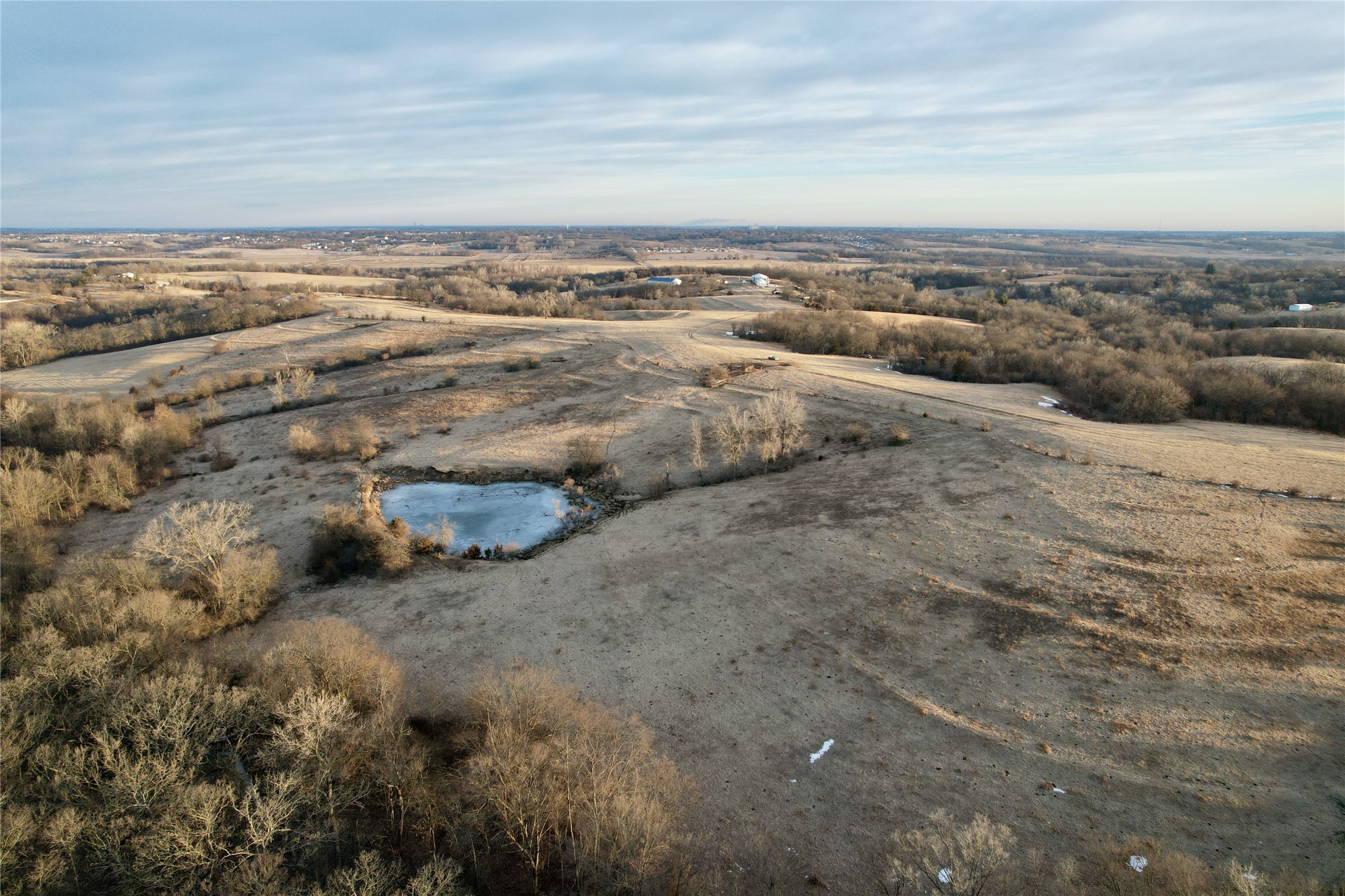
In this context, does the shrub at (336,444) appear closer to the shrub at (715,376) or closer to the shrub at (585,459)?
the shrub at (585,459)

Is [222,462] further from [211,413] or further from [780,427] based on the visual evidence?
[780,427]

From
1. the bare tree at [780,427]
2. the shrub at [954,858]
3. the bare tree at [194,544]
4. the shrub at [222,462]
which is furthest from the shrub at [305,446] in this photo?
the shrub at [954,858]

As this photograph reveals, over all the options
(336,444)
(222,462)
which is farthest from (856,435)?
(222,462)

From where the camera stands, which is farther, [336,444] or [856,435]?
[336,444]

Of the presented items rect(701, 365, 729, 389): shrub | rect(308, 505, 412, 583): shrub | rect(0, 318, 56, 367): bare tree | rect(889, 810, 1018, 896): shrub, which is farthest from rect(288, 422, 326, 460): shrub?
rect(0, 318, 56, 367): bare tree

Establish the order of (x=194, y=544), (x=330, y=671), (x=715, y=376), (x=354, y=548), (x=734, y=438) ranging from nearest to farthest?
1. (x=330, y=671)
2. (x=194, y=544)
3. (x=354, y=548)
4. (x=734, y=438)
5. (x=715, y=376)

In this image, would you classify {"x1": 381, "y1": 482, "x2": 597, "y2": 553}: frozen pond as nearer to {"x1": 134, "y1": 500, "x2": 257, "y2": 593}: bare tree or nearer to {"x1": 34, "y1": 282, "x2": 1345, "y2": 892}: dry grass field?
{"x1": 34, "y1": 282, "x2": 1345, "y2": 892}: dry grass field

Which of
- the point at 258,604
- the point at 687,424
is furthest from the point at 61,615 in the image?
the point at 687,424
